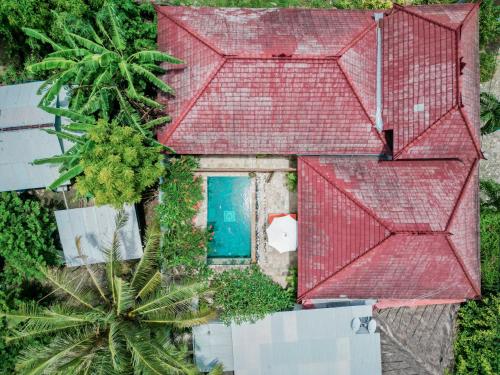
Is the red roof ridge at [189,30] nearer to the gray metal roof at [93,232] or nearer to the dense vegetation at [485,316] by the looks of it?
the gray metal roof at [93,232]

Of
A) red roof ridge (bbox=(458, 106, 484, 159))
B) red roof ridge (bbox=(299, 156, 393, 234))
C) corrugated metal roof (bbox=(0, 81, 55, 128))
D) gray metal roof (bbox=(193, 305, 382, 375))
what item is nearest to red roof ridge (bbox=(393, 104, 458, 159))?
red roof ridge (bbox=(458, 106, 484, 159))

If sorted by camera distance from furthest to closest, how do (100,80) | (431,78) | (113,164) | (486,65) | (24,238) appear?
(486,65) < (24,238) < (431,78) < (100,80) < (113,164)

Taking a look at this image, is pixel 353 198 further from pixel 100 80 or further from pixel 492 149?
pixel 100 80

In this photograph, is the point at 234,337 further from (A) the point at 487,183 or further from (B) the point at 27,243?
(A) the point at 487,183

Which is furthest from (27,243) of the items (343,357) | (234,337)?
(343,357)

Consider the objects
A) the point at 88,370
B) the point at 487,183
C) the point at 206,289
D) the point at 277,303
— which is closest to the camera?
the point at 88,370

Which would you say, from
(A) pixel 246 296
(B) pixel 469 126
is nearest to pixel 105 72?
(A) pixel 246 296
